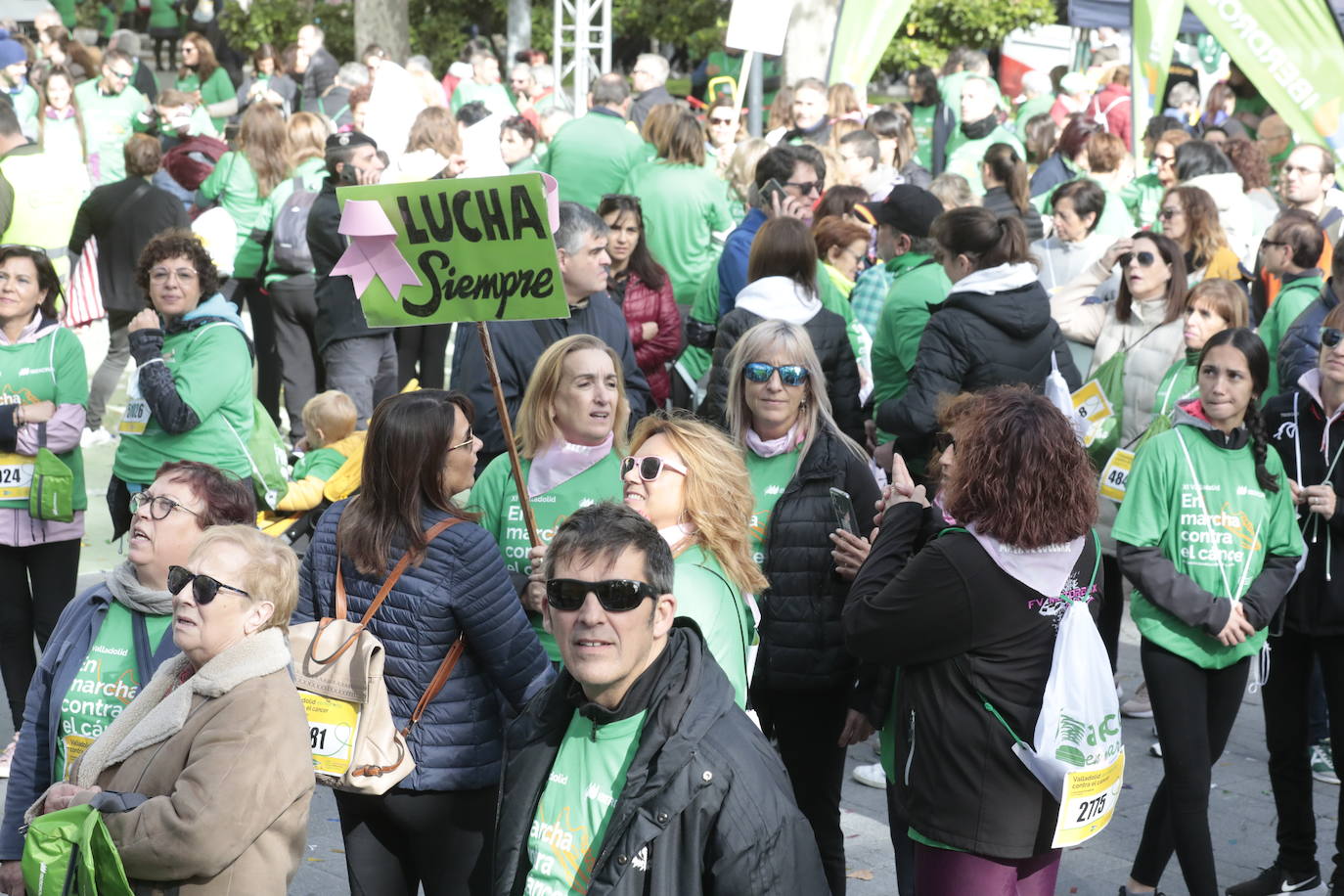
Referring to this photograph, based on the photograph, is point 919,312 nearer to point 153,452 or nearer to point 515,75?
point 153,452

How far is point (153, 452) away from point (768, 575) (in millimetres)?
2776

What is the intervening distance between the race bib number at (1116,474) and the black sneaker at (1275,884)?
1.54 metres

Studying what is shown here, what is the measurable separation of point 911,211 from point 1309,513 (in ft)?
9.28

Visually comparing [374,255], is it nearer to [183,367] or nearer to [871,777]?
[183,367]

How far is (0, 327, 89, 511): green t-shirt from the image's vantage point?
5906 mm

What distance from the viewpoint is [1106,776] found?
371 cm

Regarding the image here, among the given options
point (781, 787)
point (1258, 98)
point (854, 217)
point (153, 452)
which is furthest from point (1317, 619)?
point (1258, 98)

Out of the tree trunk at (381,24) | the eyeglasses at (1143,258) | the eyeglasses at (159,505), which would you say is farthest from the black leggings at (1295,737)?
the tree trunk at (381,24)

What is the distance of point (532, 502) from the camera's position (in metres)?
4.62

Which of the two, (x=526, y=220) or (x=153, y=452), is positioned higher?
(x=526, y=220)

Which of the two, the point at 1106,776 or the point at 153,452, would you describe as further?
the point at 153,452

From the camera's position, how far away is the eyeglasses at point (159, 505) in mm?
3928

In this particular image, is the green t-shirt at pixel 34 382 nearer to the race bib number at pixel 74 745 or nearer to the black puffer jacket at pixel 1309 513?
the race bib number at pixel 74 745

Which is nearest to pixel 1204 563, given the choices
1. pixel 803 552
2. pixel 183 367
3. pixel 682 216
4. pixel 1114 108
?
pixel 803 552
